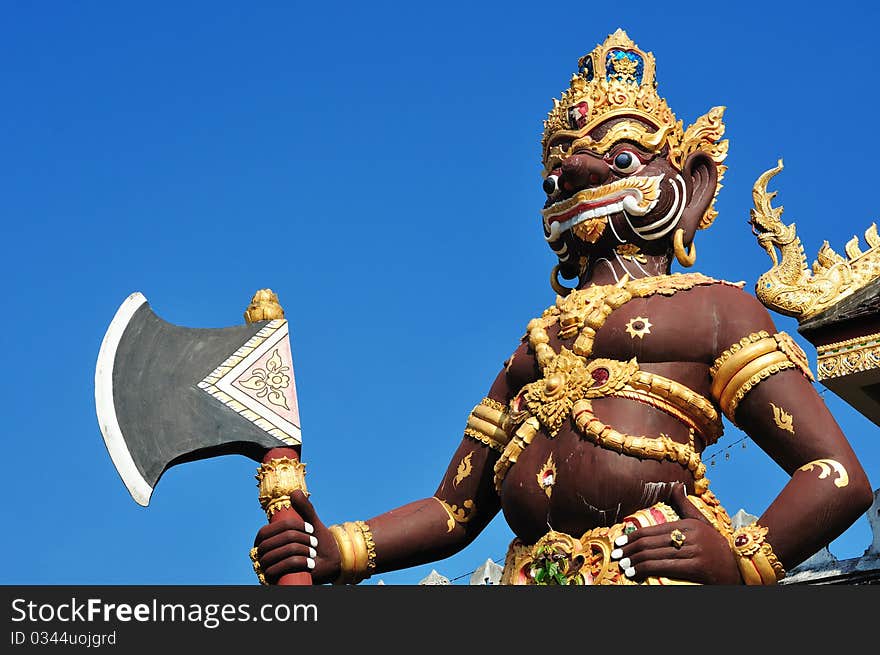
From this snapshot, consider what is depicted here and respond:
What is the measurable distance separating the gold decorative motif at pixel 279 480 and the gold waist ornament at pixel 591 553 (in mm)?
1175

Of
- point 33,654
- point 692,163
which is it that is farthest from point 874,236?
point 33,654

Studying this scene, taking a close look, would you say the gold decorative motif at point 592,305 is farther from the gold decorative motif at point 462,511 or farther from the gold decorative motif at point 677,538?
the gold decorative motif at point 677,538

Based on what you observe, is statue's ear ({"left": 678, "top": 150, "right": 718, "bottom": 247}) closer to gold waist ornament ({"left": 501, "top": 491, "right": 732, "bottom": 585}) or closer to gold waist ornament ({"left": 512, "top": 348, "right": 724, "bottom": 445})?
gold waist ornament ({"left": 512, "top": 348, "right": 724, "bottom": 445})

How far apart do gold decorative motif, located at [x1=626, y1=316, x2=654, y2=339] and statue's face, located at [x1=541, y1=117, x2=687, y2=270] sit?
0.65 m

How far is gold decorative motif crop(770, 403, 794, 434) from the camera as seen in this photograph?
761 centimetres

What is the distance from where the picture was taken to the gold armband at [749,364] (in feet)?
25.4

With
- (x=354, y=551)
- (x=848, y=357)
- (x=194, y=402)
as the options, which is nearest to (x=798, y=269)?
(x=848, y=357)

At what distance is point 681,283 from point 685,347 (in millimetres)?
392

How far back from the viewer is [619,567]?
23.8 ft

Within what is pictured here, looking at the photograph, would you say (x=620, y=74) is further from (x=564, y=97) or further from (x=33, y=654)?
(x=33, y=654)

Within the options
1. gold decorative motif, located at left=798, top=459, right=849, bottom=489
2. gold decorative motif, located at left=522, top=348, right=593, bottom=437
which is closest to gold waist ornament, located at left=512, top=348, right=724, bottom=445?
gold decorative motif, located at left=522, top=348, right=593, bottom=437

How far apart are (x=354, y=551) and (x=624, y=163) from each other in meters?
2.47

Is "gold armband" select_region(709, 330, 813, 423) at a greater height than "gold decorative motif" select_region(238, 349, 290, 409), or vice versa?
"gold decorative motif" select_region(238, 349, 290, 409)

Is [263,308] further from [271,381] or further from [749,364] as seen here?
[749,364]
